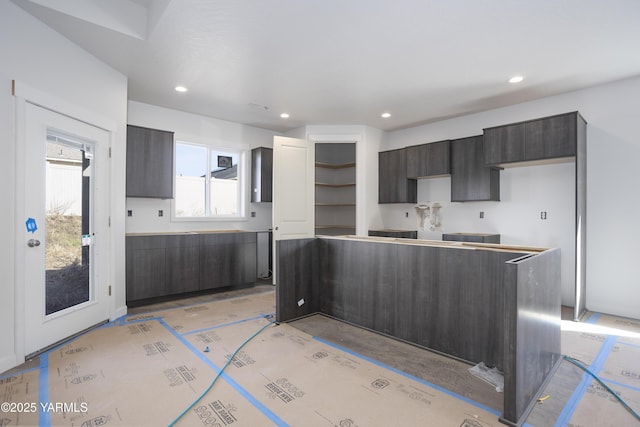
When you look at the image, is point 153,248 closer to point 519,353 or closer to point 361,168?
point 361,168

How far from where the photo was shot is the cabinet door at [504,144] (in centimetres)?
402

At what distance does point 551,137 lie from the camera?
3.79m

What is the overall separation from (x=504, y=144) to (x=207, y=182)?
4509mm

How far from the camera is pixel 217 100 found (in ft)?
14.9

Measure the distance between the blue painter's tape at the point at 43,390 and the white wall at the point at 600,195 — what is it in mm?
5334

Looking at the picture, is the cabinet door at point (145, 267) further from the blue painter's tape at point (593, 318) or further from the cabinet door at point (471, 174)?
the blue painter's tape at point (593, 318)

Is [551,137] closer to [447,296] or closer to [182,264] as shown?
[447,296]

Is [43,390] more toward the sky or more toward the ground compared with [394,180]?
more toward the ground

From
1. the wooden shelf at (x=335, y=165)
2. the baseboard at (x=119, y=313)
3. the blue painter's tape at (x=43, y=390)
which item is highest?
the wooden shelf at (x=335, y=165)

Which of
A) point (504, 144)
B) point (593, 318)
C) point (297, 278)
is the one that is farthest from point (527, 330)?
point (504, 144)

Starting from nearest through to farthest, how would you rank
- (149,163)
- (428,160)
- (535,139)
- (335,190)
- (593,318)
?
(593,318) → (535,139) → (149,163) → (428,160) → (335,190)

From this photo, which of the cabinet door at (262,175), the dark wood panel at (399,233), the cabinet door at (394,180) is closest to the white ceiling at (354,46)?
A: the cabinet door at (262,175)

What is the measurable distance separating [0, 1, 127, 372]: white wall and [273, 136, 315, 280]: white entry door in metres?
2.33

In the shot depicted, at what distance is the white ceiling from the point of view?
8.27 feet
